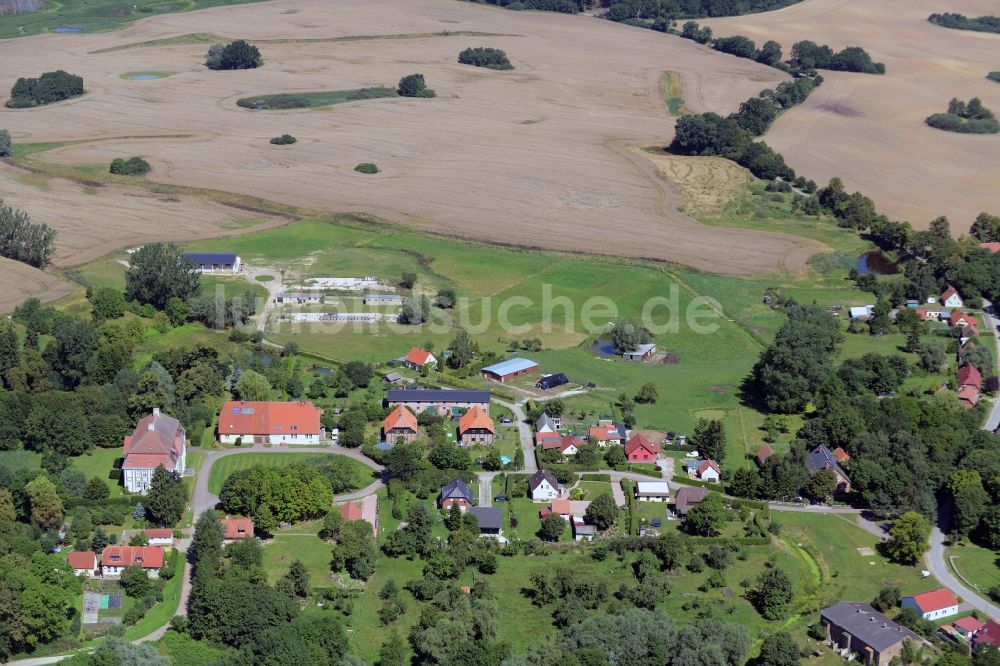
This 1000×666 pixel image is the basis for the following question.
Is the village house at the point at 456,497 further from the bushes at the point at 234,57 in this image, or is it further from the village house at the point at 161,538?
the bushes at the point at 234,57

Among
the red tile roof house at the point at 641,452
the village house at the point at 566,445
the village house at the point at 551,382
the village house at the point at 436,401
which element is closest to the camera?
the red tile roof house at the point at 641,452

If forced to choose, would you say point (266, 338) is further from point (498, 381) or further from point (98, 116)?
point (98, 116)

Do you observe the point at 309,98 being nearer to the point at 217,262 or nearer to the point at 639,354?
the point at 217,262

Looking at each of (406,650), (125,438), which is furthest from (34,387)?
(406,650)

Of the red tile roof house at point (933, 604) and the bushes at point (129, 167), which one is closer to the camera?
the red tile roof house at point (933, 604)

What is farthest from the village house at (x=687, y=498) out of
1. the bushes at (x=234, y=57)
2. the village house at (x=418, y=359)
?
the bushes at (x=234, y=57)

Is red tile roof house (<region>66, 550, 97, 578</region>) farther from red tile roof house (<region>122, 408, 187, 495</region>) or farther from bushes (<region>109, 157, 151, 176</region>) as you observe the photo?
bushes (<region>109, 157, 151, 176</region>)
